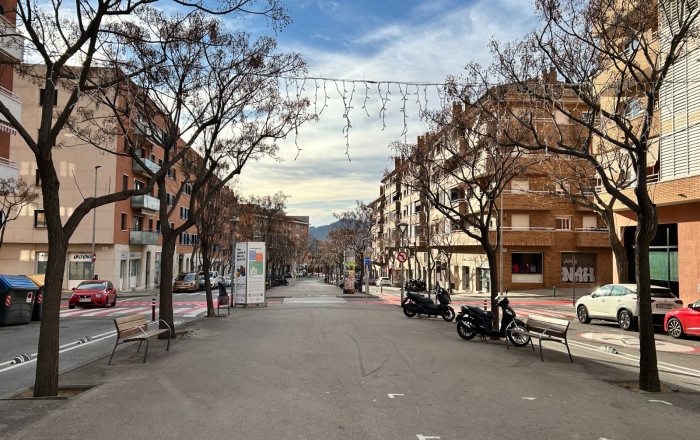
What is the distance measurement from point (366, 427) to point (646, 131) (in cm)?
631

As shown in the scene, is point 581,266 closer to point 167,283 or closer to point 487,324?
point 487,324

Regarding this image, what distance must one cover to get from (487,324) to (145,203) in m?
41.6

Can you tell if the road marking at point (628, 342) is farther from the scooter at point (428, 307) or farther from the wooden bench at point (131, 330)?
the wooden bench at point (131, 330)

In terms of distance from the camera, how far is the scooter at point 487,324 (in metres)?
12.7

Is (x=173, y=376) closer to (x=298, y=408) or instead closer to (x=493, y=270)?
(x=298, y=408)

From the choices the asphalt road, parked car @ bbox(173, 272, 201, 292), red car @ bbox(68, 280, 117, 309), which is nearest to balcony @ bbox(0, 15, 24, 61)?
the asphalt road

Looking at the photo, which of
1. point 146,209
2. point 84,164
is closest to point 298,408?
point 84,164

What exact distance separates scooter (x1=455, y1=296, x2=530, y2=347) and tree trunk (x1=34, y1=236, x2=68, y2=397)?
31.3ft

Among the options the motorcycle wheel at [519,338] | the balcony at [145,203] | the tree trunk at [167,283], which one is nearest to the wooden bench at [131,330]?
the tree trunk at [167,283]

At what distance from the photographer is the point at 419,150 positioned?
20.9 m

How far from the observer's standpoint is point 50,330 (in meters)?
7.42

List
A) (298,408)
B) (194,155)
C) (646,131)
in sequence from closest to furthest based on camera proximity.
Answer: (298,408) → (646,131) → (194,155)

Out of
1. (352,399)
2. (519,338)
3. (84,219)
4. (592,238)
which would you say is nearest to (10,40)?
(352,399)

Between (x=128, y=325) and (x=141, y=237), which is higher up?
(x=141, y=237)
